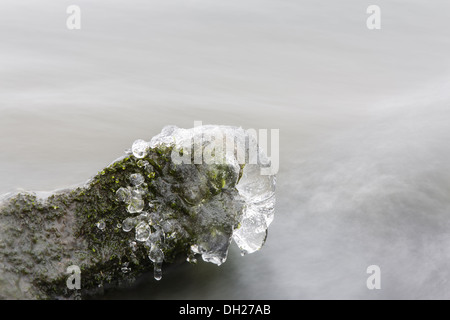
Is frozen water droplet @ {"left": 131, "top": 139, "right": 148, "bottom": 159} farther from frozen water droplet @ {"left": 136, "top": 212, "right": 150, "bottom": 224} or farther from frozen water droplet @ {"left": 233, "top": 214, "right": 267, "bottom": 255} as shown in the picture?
frozen water droplet @ {"left": 233, "top": 214, "right": 267, "bottom": 255}

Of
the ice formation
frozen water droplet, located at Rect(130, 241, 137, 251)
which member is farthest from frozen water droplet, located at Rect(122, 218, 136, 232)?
frozen water droplet, located at Rect(130, 241, 137, 251)

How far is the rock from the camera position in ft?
12.0

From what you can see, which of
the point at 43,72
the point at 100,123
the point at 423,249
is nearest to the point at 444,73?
the point at 423,249

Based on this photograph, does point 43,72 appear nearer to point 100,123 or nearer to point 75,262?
point 100,123

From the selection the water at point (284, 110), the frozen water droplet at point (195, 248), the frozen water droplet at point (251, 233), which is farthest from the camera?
the water at point (284, 110)

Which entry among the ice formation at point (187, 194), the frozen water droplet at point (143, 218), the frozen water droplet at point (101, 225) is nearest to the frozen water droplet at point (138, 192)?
the ice formation at point (187, 194)

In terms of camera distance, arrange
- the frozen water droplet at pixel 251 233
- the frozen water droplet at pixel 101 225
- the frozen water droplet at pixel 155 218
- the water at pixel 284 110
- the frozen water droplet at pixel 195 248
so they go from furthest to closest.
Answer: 1. the water at pixel 284 110
2. the frozen water droplet at pixel 251 233
3. the frozen water droplet at pixel 195 248
4. the frozen water droplet at pixel 155 218
5. the frozen water droplet at pixel 101 225

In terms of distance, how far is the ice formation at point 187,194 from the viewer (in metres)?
3.92

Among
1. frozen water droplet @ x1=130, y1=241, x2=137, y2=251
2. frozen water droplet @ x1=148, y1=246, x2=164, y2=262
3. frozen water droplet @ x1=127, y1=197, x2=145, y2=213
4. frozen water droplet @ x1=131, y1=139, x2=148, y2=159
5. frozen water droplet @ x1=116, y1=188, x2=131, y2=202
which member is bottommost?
frozen water droplet @ x1=148, y1=246, x2=164, y2=262

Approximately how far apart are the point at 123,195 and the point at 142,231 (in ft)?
1.01

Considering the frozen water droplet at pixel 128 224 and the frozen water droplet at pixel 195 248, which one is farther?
the frozen water droplet at pixel 195 248

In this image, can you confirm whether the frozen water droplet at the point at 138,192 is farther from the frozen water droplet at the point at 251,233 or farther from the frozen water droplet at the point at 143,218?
the frozen water droplet at the point at 251,233

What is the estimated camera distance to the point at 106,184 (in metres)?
3.89

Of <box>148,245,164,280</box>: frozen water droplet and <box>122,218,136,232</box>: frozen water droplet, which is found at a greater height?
<box>122,218,136,232</box>: frozen water droplet
